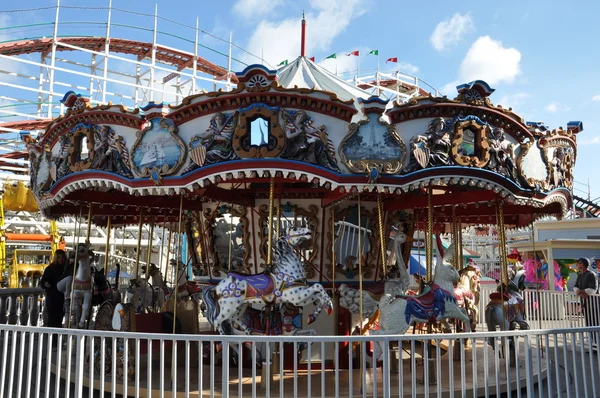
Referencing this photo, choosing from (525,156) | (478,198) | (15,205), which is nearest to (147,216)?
(478,198)

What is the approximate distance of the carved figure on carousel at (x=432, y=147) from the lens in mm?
6109

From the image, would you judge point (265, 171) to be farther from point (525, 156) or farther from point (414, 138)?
point (525, 156)

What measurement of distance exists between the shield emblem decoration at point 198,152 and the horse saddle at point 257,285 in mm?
1352

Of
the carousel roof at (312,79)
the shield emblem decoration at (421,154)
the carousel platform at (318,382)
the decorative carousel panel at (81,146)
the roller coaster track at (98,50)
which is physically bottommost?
the carousel platform at (318,382)

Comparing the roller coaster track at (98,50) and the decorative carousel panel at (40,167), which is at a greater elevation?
the roller coaster track at (98,50)

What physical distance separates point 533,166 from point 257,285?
152 inches

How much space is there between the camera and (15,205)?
1798 centimetres

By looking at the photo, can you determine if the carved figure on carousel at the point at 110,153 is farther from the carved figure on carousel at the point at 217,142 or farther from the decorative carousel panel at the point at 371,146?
the decorative carousel panel at the point at 371,146

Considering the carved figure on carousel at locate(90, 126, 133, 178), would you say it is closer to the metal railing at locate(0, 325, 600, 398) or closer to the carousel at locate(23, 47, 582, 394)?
the carousel at locate(23, 47, 582, 394)

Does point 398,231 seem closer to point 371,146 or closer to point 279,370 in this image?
point 371,146

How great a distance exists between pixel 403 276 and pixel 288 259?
1683 mm

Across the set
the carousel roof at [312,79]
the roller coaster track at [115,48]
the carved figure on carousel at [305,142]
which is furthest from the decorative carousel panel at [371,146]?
the roller coaster track at [115,48]

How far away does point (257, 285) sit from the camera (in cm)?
612

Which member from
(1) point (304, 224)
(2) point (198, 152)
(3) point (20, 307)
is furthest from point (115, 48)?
(2) point (198, 152)
